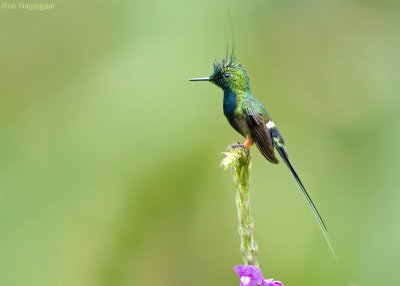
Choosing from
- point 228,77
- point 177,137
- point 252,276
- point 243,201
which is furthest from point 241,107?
point 177,137

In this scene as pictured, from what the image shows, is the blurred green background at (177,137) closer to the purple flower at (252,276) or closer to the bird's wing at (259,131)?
the bird's wing at (259,131)

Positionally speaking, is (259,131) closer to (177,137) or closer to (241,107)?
(241,107)

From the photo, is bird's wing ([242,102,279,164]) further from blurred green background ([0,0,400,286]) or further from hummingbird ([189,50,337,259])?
blurred green background ([0,0,400,286])


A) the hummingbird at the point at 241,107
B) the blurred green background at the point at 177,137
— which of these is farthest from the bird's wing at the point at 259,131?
the blurred green background at the point at 177,137

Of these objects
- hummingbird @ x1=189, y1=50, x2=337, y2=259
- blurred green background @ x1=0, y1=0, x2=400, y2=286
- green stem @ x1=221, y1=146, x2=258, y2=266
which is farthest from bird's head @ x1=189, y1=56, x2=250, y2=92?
blurred green background @ x1=0, y1=0, x2=400, y2=286

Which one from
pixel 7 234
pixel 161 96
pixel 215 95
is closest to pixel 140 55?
pixel 161 96

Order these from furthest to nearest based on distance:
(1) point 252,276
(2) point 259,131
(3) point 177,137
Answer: (3) point 177,137 → (2) point 259,131 → (1) point 252,276
